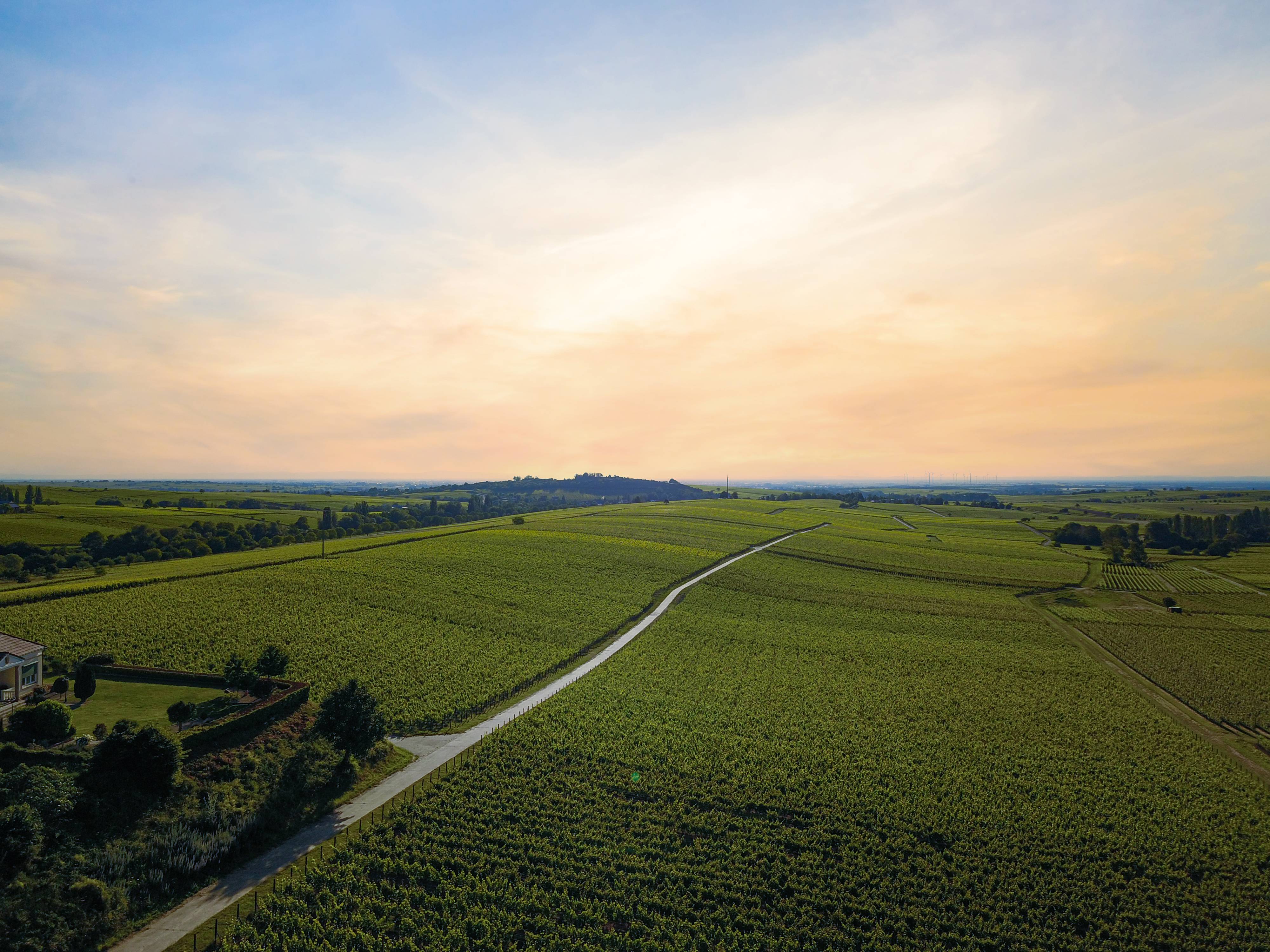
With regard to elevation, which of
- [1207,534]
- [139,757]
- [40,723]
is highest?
[1207,534]

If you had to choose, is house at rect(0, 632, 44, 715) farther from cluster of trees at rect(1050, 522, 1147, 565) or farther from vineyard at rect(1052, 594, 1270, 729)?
cluster of trees at rect(1050, 522, 1147, 565)

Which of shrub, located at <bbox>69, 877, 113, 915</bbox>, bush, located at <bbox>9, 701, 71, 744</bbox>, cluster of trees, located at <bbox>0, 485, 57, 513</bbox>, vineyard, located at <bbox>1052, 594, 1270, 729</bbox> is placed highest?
cluster of trees, located at <bbox>0, 485, 57, 513</bbox>

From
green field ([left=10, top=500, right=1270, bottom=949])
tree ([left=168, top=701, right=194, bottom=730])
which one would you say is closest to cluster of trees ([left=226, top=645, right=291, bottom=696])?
green field ([left=10, top=500, right=1270, bottom=949])

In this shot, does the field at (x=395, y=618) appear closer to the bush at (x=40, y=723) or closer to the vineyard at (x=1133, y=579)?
the bush at (x=40, y=723)

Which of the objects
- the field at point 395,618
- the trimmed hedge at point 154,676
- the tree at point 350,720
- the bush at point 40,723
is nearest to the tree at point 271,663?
the field at point 395,618

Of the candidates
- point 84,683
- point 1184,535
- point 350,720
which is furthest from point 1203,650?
point 1184,535

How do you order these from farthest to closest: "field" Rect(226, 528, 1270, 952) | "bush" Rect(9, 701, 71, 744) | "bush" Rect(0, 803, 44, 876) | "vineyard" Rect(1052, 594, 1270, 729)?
"vineyard" Rect(1052, 594, 1270, 729)
"bush" Rect(9, 701, 71, 744)
"field" Rect(226, 528, 1270, 952)
"bush" Rect(0, 803, 44, 876)

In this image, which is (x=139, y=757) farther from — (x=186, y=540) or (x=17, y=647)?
(x=186, y=540)
